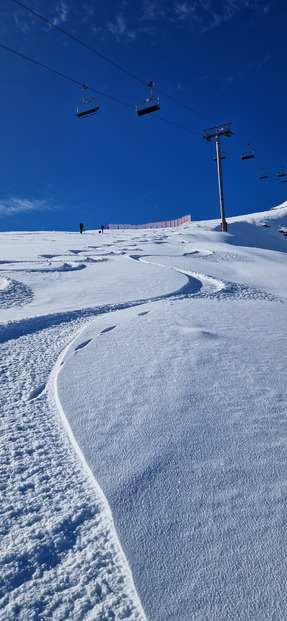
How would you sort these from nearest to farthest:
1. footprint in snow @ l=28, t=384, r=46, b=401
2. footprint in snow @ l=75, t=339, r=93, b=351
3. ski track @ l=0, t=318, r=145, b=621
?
ski track @ l=0, t=318, r=145, b=621 → footprint in snow @ l=28, t=384, r=46, b=401 → footprint in snow @ l=75, t=339, r=93, b=351

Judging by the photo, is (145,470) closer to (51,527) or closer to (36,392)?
(51,527)

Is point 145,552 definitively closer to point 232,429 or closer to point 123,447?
point 123,447

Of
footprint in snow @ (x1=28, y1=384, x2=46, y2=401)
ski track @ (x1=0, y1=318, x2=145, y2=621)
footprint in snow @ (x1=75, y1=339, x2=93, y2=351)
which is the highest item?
footprint in snow @ (x1=75, y1=339, x2=93, y2=351)

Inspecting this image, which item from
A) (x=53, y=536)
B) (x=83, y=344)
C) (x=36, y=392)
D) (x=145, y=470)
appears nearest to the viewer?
(x=53, y=536)

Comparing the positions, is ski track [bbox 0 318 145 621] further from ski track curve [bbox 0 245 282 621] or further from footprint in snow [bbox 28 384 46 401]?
footprint in snow [bbox 28 384 46 401]

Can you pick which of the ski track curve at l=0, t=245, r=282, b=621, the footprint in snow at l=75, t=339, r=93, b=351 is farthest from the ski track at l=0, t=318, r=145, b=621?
the footprint in snow at l=75, t=339, r=93, b=351

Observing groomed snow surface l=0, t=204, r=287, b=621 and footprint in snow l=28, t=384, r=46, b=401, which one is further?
footprint in snow l=28, t=384, r=46, b=401

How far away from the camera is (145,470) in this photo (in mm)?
1773

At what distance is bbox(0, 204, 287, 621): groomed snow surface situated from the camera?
1.27 meters

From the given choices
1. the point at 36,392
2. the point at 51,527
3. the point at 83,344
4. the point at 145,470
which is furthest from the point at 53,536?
the point at 83,344

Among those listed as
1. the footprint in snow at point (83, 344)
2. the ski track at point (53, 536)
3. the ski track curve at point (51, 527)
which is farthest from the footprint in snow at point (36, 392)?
the footprint in snow at point (83, 344)

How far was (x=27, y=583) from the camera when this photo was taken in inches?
51.3

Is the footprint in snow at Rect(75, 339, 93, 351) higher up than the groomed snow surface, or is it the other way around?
the footprint in snow at Rect(75, 339, 93, 351)

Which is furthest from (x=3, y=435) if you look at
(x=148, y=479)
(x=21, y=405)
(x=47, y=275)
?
(x=47, y=275)
